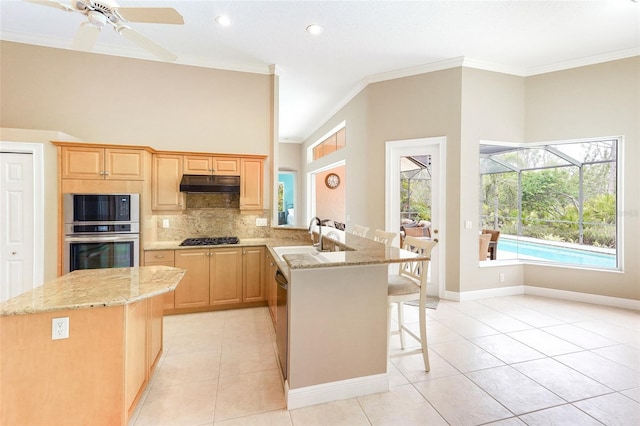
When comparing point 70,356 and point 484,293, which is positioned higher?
point 70,356

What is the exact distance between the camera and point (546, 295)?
4156 millimetres

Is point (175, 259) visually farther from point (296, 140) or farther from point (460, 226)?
point (296, 140)

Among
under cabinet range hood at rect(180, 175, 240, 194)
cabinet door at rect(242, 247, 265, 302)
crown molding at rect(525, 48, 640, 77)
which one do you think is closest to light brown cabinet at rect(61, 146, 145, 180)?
under cabinet range hood at rect(180, 175, 240, 194)

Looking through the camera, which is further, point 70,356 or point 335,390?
point 335,390

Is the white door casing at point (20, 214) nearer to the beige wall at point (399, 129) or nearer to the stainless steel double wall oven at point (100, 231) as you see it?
the stainless steel double wall oven at point (100, 231)

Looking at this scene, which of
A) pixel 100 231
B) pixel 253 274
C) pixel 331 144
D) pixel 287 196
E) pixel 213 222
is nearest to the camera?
pixel 100 231

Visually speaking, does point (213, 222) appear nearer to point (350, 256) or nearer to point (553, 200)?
point (350, 256)

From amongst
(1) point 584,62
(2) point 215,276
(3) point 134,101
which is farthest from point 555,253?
(3) point 134,101

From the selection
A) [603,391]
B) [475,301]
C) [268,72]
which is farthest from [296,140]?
[603,391]

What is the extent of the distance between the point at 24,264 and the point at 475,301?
574cm

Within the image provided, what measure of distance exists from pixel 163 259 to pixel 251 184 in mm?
1480

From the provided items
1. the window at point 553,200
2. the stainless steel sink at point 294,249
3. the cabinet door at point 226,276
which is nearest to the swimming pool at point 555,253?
the window at point 553,200

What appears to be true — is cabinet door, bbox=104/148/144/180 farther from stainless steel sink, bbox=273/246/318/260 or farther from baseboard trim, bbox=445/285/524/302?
baseboard trim, bbox=445/285/524/302

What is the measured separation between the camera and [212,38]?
341 centimetres
